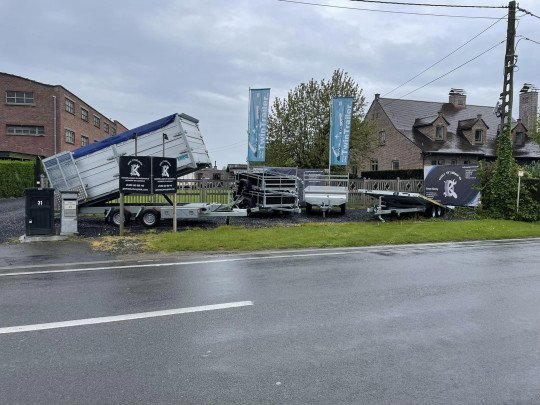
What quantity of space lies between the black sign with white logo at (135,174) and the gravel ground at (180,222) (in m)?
1.53

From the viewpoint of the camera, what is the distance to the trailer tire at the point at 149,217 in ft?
48.6

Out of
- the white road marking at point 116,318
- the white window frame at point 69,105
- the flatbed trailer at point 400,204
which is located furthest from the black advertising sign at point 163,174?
the white window frame at point 69,105

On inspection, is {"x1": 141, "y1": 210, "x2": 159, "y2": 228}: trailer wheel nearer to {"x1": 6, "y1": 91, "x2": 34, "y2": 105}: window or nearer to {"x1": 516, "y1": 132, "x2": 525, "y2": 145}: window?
{"x1": 6, "y1": 91, "x2": 34, "y2": 105}: window

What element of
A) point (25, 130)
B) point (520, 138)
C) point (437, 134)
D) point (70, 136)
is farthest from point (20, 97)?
point (520, 138)

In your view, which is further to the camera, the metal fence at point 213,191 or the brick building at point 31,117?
the brick building at point 31,117

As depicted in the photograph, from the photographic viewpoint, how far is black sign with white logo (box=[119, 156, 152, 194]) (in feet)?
42.4

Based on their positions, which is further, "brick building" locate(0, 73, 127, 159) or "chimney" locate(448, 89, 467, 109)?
"chimney" locate(448, 89, 467, 109)

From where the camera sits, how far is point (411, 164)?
39.7 metres

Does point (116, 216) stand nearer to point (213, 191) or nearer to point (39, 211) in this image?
point (39, 211)

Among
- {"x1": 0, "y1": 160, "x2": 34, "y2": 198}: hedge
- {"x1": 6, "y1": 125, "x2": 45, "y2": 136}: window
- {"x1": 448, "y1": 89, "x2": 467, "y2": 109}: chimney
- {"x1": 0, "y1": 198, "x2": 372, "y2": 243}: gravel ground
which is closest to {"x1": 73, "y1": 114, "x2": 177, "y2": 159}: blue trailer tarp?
{"x1": 0, "y1": 198, "x2": 372, "y2": 243}: gravel ground

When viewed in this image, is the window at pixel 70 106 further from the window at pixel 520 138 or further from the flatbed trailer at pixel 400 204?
the window at pixel 520 138

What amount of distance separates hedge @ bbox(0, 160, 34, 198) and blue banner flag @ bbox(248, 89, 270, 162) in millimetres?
19372

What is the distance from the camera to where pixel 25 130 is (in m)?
38.6

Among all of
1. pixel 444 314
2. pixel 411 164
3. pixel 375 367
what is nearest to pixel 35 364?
pixel 375 367
